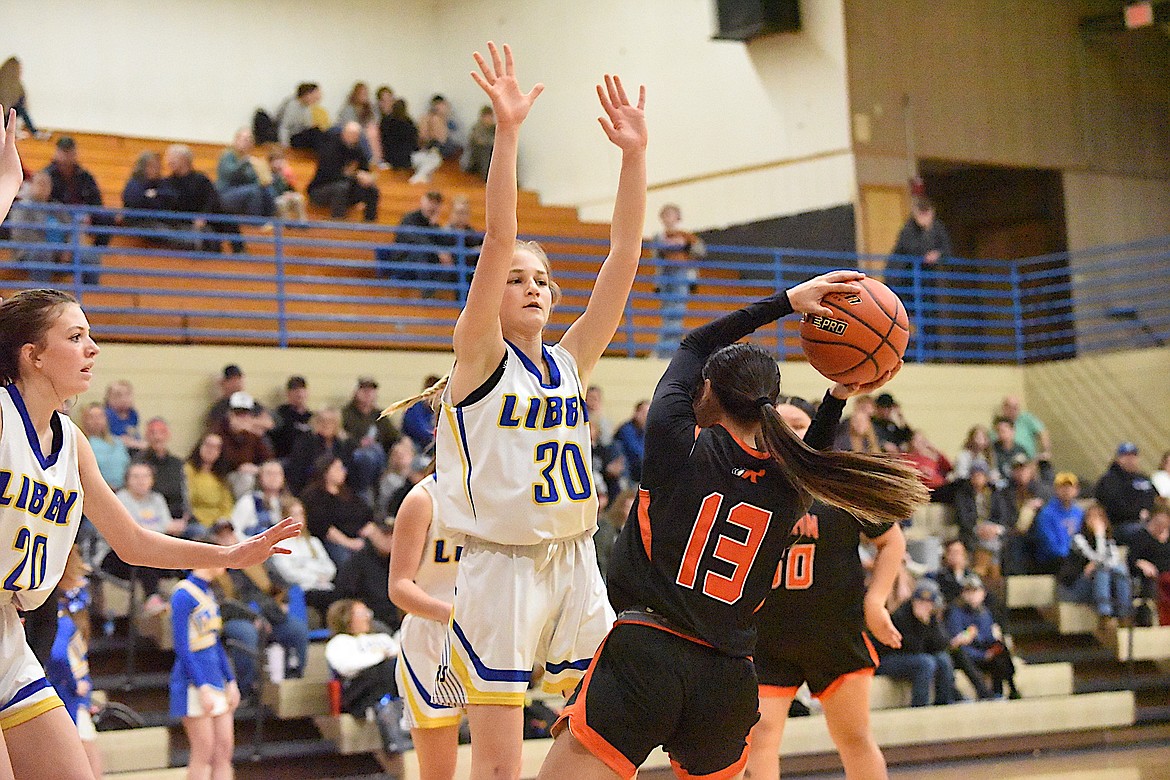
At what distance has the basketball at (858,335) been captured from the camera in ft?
13.3

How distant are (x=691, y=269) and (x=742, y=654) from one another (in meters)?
11.2

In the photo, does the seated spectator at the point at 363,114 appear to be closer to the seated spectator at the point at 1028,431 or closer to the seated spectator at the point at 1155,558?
the seated spectator at the point at 1028,431

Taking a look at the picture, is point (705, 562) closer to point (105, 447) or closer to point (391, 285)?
point (105, 447)

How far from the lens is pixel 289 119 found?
16.4 m

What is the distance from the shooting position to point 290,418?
10.7 m

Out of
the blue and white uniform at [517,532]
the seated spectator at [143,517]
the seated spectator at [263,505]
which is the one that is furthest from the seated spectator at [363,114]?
the blue and white uniform at [517,532]

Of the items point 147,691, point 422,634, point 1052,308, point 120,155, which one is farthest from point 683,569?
point 1052,308

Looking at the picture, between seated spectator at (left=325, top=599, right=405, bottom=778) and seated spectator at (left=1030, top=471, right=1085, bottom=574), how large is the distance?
6.11m

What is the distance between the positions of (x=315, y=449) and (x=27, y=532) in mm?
6452

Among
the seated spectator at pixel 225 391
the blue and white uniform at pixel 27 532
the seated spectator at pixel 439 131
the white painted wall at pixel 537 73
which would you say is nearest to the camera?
the blue and white uniform at pixel 27 532

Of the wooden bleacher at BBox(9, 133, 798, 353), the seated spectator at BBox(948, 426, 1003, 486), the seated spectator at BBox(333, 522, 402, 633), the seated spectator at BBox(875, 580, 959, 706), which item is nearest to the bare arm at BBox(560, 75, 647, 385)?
the seated spectator at BBox(333, 522, 402, 633)

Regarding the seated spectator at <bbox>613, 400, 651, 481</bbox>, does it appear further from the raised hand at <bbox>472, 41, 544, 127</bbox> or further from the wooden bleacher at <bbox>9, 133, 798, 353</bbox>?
the raised hand at <bbox>472, 41, 544, 127</bbox>

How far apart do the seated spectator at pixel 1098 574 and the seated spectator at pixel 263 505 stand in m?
6.29

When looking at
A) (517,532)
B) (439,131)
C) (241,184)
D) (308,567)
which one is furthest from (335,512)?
(439,131)
